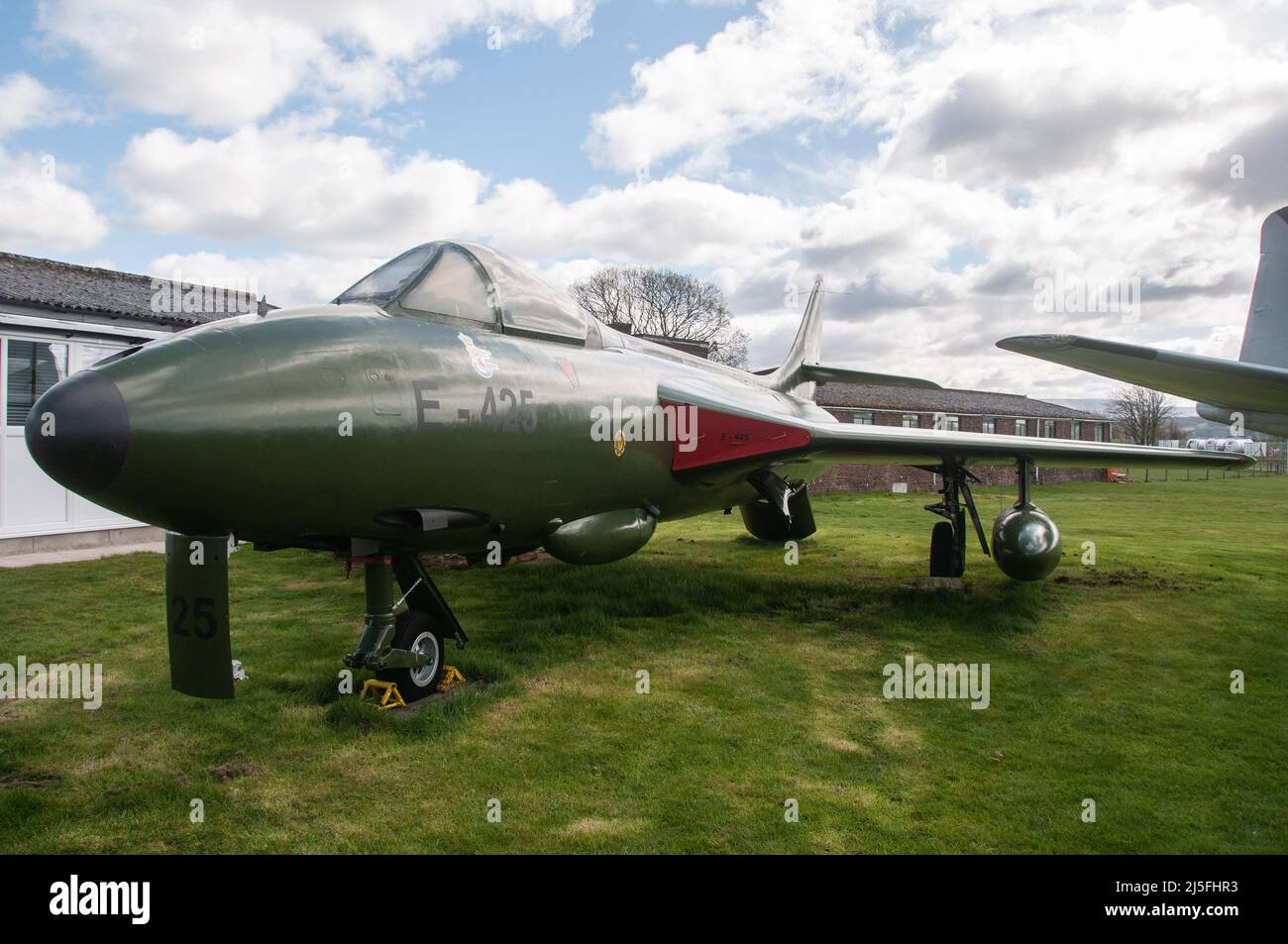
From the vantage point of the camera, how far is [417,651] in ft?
17.7

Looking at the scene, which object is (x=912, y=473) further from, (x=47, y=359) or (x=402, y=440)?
(x=402, y=440)

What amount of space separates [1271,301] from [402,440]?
7020 mm

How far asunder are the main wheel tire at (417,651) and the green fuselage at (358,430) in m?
0.67

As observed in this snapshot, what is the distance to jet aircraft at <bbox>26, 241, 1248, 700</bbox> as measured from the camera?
3527 millimetres

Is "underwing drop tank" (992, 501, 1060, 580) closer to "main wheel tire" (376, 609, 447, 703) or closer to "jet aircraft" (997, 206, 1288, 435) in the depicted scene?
"jet aircraft" (997, 206, 1288, 435)

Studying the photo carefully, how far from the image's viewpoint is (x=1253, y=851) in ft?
11.7

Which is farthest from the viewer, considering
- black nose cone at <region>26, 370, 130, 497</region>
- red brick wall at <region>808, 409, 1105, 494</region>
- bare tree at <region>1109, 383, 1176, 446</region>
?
bare tree at <region>1109, 383, 1176, 446</region>

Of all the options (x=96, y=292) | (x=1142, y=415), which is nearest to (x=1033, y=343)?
(x=96, y=292)

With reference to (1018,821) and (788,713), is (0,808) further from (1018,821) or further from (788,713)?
(1018,821)

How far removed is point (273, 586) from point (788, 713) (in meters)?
7.54

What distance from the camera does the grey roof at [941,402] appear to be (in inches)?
1534

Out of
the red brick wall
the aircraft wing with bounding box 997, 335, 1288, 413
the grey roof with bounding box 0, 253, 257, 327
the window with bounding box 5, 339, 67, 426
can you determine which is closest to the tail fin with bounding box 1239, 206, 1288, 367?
the aircraft wing with bounding box 997, 335, 1288, 413

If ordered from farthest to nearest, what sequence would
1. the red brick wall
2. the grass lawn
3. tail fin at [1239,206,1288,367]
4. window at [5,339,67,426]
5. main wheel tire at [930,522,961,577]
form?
the red brick wall < window at [5,339,67,426] < main wheel tire at [930,522,961,577] < tail fin at [1239,206,1288,367] < the grass lawn
